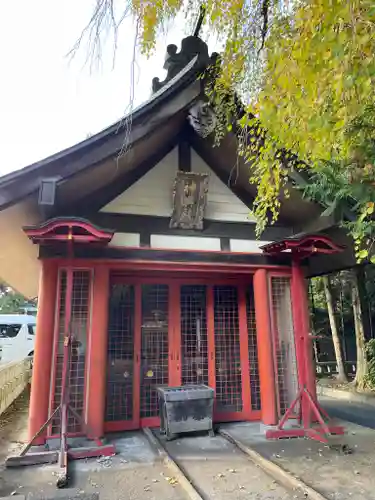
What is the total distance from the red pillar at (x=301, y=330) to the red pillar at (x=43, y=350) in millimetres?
3525

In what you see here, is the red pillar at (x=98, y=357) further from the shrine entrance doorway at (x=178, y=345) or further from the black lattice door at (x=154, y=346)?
the black lattice door at (x=154, y=346)

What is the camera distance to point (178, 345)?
19.6 ft

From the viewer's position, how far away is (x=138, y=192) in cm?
565

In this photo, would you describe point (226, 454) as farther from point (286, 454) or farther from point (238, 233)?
point (238, 233)

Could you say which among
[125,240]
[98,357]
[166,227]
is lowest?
[98,357]

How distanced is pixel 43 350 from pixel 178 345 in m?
2.14

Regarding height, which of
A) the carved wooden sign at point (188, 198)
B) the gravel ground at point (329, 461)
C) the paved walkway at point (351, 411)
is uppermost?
the carved wooden sign at point (188, 198)

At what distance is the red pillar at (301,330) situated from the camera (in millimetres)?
5343

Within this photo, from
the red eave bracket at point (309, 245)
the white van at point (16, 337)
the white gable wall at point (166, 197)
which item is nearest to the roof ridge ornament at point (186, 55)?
the white gable wall at point (166, 197)

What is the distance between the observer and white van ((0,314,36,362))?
54.4 feet

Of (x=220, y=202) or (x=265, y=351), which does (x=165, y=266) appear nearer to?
(x=220, y=202)

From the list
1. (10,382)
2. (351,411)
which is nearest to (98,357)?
(10,382)

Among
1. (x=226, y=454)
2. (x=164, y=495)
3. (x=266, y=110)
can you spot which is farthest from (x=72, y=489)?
(x=266, y=110)

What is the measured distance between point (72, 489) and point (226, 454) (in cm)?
189
